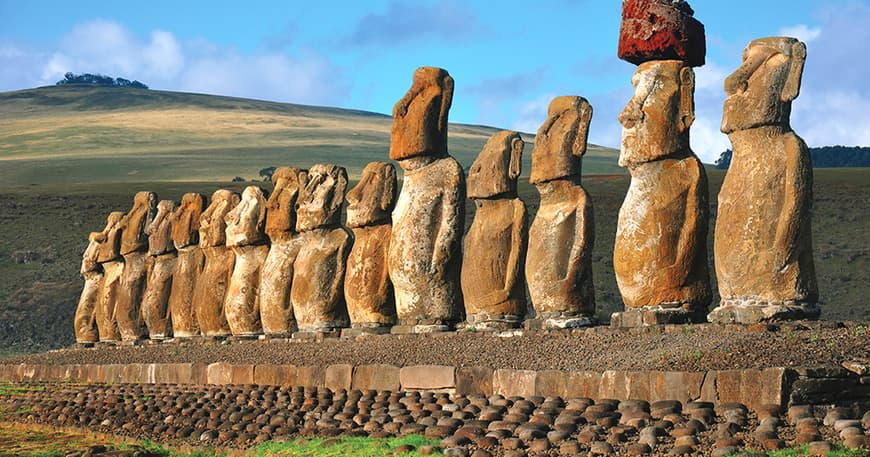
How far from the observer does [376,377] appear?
14570 millimetres

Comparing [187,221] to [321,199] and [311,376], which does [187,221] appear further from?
[311,376]

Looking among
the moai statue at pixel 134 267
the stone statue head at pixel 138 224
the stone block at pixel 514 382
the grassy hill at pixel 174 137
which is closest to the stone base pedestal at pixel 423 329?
the stone block at pixel 514 382

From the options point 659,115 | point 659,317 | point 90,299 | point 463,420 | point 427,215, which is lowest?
point 90,299

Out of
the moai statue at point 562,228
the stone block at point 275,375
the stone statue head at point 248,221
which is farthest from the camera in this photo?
the stone statue head at point 248,221

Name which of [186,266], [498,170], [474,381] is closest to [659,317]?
[474,381]

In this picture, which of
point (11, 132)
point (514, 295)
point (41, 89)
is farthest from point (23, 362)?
point (41, 89)

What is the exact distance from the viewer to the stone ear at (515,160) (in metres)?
16.6

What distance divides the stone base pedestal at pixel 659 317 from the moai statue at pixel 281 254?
752 cm

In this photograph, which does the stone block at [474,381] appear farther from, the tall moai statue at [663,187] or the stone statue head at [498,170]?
the stone statue head at [498,170]

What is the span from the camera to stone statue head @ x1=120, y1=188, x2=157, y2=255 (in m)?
26.0

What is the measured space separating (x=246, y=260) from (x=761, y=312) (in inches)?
425

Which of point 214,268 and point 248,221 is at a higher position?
point 248,221

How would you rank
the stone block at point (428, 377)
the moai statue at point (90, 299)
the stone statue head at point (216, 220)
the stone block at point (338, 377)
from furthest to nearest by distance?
the moai statue at point (90, 299), the stone statue head at point (216, 220), the stone block at point (338, 377), the stone block at point (428, 377)

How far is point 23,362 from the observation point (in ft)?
83.0
